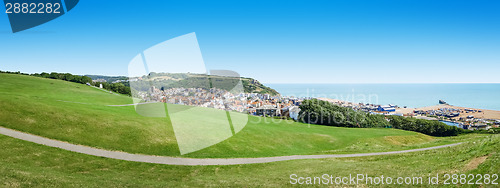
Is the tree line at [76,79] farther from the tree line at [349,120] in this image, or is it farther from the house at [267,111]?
the tree line at [349,120]

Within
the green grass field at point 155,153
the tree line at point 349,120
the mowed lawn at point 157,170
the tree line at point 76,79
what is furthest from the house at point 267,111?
the mowed lawn at point 157,170

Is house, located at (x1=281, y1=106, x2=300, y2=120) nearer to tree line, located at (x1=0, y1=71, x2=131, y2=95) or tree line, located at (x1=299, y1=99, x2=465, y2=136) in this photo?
tree line, located at (x1=299, y1=99, x2=465, y2=136)

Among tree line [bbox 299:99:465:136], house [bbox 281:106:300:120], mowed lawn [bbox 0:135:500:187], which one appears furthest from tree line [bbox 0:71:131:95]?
mowed lawn [bbox 0:135:500:187]

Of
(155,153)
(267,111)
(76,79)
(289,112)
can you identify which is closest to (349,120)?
Answer: (289,112)

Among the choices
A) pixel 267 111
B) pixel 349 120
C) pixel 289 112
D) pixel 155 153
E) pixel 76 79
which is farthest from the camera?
pixel 76 79

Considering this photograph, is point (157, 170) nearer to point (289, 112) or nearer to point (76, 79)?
point (289, 112)

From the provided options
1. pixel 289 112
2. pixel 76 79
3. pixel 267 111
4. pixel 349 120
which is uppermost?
pixel 76 79
